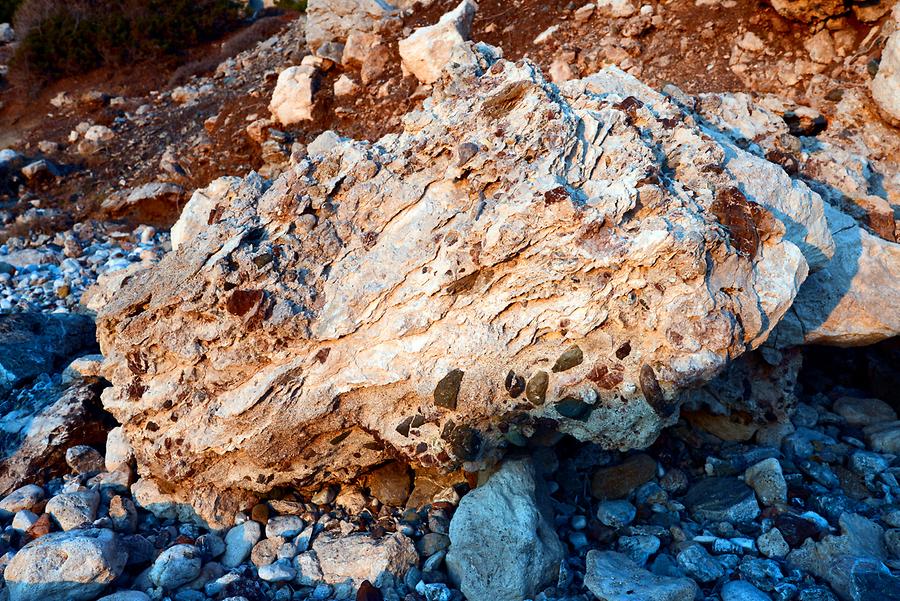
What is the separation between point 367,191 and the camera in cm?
411

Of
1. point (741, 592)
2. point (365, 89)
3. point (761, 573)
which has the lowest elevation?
point (761, 573)

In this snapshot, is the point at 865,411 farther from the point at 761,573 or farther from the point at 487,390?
the point at 487,390

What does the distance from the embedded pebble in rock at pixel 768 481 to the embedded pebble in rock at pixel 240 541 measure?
3.62 metres

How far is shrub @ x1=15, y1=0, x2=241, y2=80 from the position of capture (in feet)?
55.2

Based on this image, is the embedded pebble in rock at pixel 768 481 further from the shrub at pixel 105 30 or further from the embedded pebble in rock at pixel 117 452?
the shrub at pixel 105 30

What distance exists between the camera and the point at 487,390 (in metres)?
3.87

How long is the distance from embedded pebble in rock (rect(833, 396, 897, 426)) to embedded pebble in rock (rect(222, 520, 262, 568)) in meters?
5.07

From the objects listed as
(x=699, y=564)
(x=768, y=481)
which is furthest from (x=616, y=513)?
(x=768, y=481)

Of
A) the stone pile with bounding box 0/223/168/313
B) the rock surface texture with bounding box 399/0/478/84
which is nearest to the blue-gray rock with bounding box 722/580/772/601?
the stone pile with bounding box 0/223/168/313

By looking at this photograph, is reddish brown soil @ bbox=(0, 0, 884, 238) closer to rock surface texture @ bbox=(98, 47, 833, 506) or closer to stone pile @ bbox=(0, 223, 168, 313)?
stone pile @ bbox=(0, 223, 168, 313)

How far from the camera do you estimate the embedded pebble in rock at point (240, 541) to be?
13.3ft

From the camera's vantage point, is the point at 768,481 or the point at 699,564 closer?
the point at 699,564

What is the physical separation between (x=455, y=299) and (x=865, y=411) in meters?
4.06

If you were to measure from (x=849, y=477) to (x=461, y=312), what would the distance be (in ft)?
11.0
